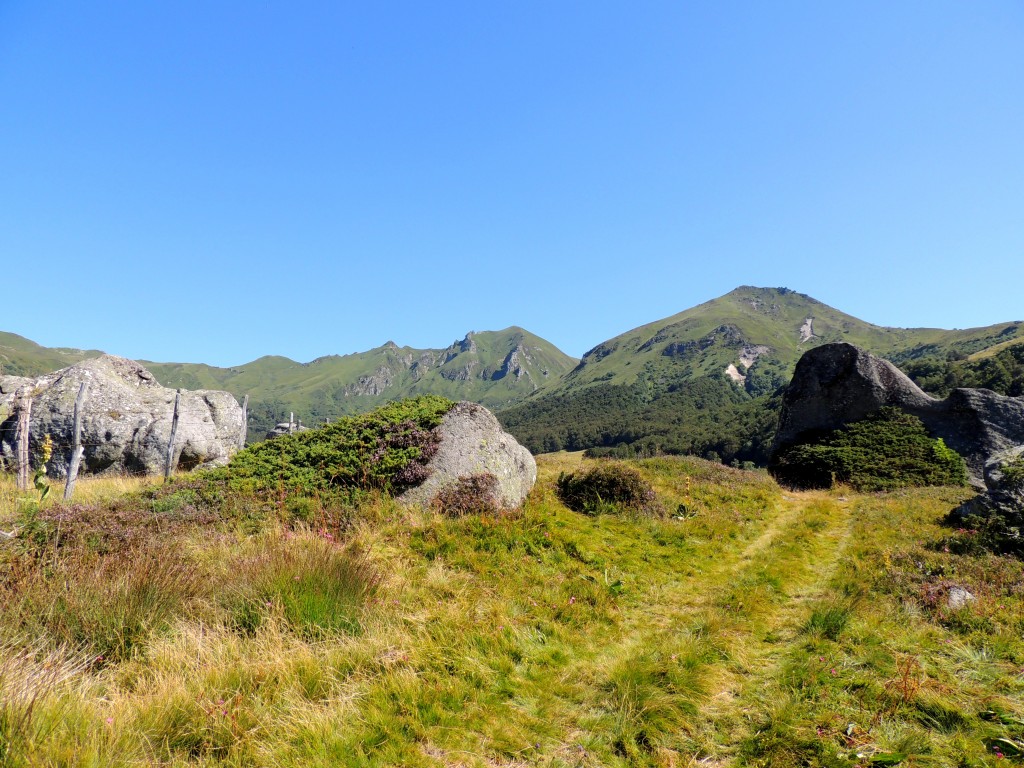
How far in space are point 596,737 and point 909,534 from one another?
13068mm

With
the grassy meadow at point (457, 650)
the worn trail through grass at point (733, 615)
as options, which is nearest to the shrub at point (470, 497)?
the grassy meadow at point (457, 650)

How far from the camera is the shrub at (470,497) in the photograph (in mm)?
10570

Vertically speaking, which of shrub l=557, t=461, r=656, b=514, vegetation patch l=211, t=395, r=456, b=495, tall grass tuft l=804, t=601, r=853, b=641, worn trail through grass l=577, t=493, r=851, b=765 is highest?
vegetation patch l=211, t=395, r=456, b=495

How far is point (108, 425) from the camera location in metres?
20.0

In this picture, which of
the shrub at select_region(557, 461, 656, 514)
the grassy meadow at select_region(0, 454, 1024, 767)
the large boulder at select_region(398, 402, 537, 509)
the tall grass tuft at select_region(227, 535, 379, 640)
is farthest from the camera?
the shrub at select_region(557, 461, 656, 514)

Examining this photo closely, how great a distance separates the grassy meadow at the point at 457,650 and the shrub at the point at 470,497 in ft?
2.39

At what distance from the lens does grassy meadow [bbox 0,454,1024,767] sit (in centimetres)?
414

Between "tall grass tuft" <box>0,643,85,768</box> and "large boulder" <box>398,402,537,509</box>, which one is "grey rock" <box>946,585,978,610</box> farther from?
"tall grass tuft" <box>0,643,85,768</box>

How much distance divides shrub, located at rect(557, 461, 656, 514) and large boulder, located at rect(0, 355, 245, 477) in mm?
13442

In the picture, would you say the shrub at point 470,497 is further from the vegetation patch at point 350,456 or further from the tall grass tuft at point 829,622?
the tall grass tuft at point 829,622

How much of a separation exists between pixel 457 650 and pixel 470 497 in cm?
515

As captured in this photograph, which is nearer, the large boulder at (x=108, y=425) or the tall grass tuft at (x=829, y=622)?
the tall grass tuft at (x=829, y=622)

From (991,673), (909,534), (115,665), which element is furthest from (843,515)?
(115,665)

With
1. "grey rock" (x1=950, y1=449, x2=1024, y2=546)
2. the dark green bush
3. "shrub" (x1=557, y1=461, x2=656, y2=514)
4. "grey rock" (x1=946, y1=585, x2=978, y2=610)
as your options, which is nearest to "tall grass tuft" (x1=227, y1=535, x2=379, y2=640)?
"shrub" (x1=557, y1=461, x2=656, y2=514)
